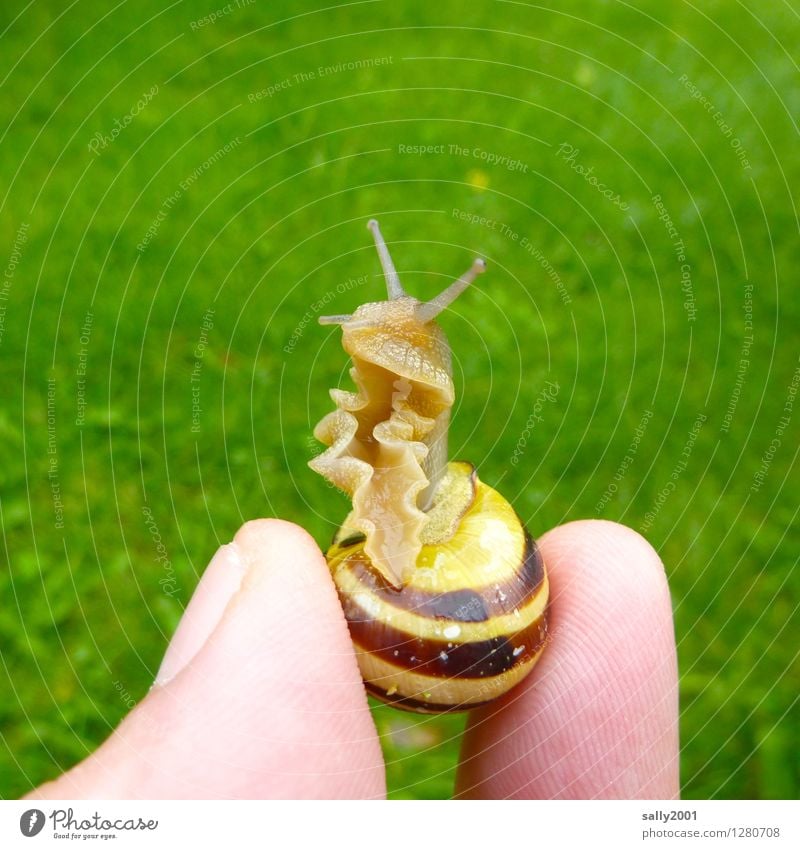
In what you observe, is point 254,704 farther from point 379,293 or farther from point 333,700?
point 379,293

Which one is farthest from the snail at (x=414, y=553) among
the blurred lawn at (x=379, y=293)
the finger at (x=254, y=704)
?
the blurred lawn at (x=379, y=293)

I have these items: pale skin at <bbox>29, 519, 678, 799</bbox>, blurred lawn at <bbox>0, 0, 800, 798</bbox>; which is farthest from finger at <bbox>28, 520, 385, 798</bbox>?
blurred lawn at <bbox>0, 0, 800, 798</bbox>

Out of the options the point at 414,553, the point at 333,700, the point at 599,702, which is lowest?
the point at 599,702

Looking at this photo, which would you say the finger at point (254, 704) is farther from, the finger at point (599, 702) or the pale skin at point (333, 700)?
the finger at point (599, 702)

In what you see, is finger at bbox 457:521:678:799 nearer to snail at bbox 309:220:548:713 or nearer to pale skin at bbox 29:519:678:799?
pale skin at bbox 29:519:678:799

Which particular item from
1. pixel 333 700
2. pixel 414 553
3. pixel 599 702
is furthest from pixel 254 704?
pixel 599 702

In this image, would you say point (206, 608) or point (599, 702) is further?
point (599, 702)

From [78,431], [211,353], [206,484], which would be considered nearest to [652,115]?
[211,353]
